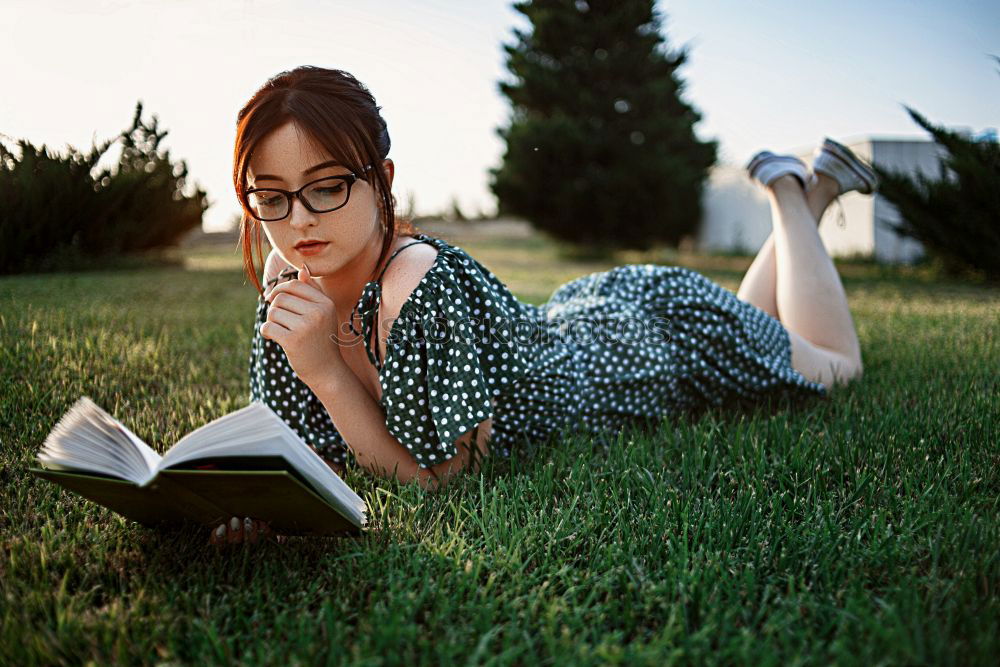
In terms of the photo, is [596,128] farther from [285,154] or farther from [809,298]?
[285,154]

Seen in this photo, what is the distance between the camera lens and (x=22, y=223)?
7.82ft

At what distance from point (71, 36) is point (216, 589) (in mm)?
2096

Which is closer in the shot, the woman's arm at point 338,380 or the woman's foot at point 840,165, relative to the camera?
the woman's arm at point 338,380

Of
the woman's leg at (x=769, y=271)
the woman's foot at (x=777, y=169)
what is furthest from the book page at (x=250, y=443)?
the woman's foot at (x=777, y=169)

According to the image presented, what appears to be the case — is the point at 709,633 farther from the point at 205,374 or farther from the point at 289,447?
the point at 205,374

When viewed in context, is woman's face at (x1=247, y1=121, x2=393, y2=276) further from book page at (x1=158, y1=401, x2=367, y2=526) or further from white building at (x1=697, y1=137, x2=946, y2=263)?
white building at (x1=697, y1=137, x2=946, y2=263)

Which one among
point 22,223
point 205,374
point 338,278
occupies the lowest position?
point 205,374

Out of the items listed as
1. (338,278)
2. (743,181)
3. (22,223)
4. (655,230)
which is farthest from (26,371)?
(743,181)

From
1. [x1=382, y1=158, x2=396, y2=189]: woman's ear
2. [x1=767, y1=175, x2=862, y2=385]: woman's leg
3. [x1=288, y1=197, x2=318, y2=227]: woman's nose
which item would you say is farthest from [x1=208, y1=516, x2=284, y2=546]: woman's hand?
[x1=767, y1=175, x2=862, y2=385]: woman's leg

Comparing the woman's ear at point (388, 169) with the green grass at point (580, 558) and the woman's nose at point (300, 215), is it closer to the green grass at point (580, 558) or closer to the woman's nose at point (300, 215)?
the woman's nose at point (300, 215)

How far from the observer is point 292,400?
2.11 m

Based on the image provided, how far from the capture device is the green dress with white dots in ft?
5.77

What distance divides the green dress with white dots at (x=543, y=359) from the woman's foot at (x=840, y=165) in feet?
3.09

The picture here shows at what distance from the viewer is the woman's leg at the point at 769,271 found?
306 cm
